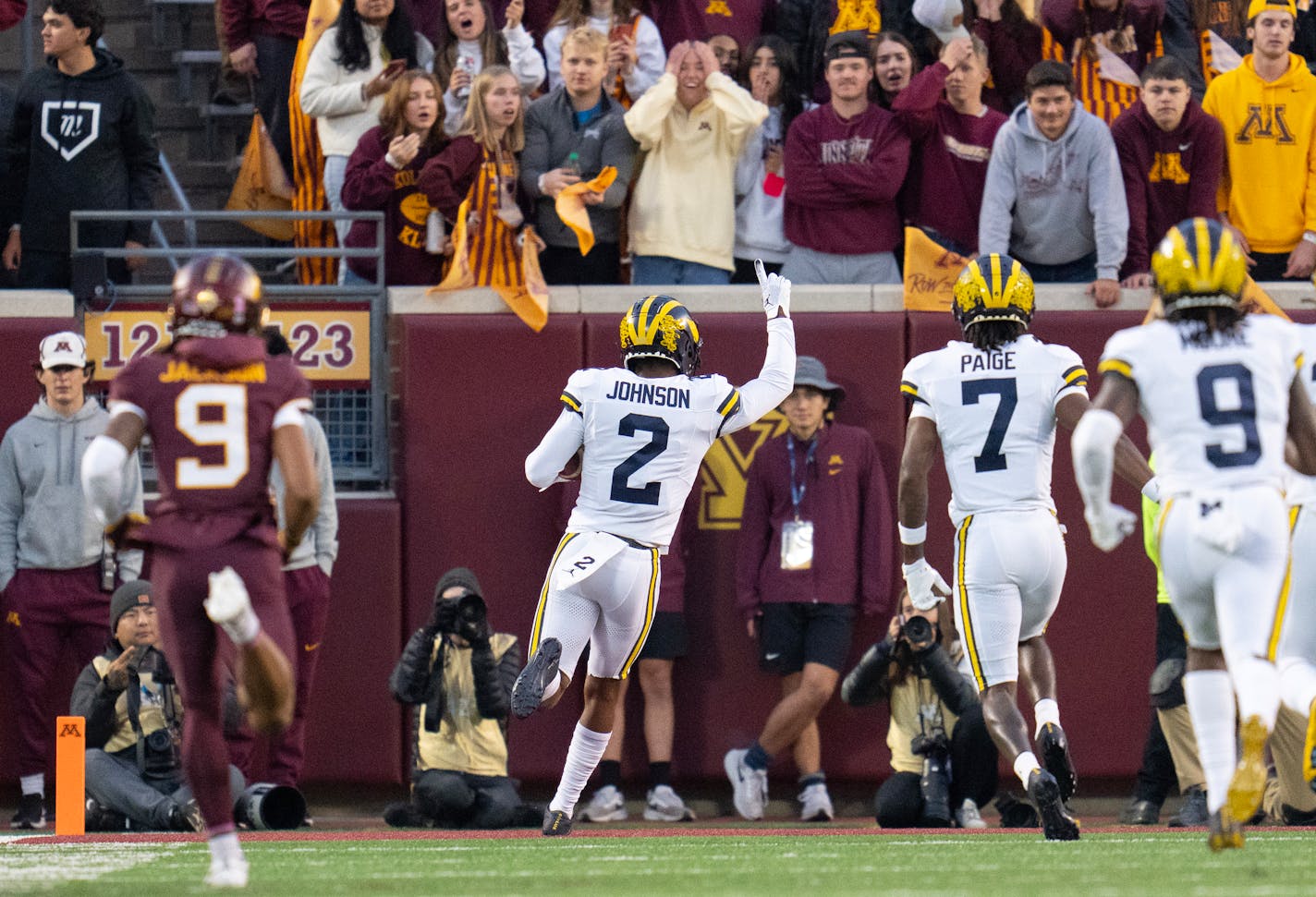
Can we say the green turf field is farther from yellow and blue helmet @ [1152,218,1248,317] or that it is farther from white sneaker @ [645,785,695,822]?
white sneaker @ [645,785,695,822]

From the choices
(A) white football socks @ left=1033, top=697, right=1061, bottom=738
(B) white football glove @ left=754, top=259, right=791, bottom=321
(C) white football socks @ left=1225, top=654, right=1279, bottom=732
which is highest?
(B) white football glove @ left=754, top=259, right=791, bottom=321

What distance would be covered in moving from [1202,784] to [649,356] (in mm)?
3252

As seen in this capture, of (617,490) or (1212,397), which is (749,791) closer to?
(617,490)

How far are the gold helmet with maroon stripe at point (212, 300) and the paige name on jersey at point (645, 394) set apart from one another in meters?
2.15

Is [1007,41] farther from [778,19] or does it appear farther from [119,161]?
[119,161]

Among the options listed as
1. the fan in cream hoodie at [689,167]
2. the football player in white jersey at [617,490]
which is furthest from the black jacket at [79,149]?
the football player in white jersey at [617,490]

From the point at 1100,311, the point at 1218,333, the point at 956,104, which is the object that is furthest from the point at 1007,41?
the point at 1218,333

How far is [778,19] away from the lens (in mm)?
11281

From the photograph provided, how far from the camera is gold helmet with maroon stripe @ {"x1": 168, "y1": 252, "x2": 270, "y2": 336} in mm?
5918

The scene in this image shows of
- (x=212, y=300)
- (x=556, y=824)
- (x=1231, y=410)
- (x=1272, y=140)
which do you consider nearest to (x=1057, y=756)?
(x=1231, y=410)

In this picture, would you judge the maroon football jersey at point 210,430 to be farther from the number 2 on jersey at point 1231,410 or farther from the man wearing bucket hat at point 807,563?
the man wearing bucket hat at point 807,563

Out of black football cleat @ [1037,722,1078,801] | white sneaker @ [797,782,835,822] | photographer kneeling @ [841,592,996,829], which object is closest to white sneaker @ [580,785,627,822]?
white sneaker @ [797,782,835,822]

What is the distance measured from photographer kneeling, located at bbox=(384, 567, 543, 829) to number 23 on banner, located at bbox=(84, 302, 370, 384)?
146 cm

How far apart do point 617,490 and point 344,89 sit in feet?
11.8
